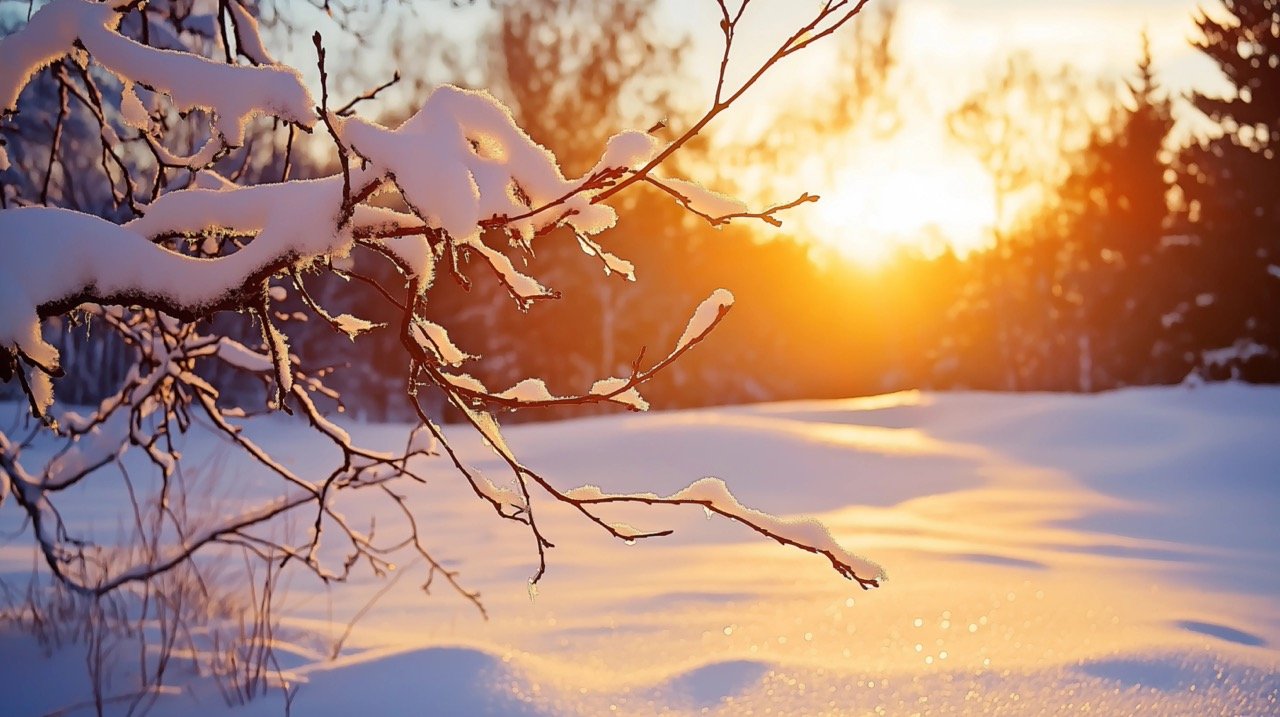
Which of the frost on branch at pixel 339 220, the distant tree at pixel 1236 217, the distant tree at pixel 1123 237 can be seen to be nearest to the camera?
the frost on branch at pixel 339 220

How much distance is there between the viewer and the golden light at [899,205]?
25578mm

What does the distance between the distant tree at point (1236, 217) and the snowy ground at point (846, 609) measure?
557 inches

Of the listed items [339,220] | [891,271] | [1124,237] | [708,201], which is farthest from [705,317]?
[891,271]

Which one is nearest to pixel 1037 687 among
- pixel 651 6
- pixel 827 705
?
pixel 827 705

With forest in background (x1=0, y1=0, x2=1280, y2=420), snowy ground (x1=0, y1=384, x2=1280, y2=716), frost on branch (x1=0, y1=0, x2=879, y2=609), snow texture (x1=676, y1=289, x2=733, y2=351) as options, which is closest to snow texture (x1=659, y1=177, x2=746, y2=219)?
frost on branch (x1=0, y1=0, x2=879, y2=609)

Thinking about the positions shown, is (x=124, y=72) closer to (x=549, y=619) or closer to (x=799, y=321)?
(x=549, y=619)

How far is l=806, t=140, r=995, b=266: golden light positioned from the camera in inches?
1007

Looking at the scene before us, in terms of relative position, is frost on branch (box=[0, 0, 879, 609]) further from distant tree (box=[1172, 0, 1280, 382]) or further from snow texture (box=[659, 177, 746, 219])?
distant tree (box=[1172, 0, 1280, 382])

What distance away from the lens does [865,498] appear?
7.63m

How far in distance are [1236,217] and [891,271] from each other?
1250 cm

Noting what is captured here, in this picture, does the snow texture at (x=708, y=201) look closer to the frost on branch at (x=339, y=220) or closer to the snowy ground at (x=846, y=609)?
the frost on branch at (x=339, y=220)

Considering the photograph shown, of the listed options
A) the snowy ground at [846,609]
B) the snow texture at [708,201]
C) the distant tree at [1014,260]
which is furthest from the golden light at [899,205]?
the snow texture at [708,201]

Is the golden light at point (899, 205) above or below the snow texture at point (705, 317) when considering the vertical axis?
above

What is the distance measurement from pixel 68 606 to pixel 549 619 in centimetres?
164
